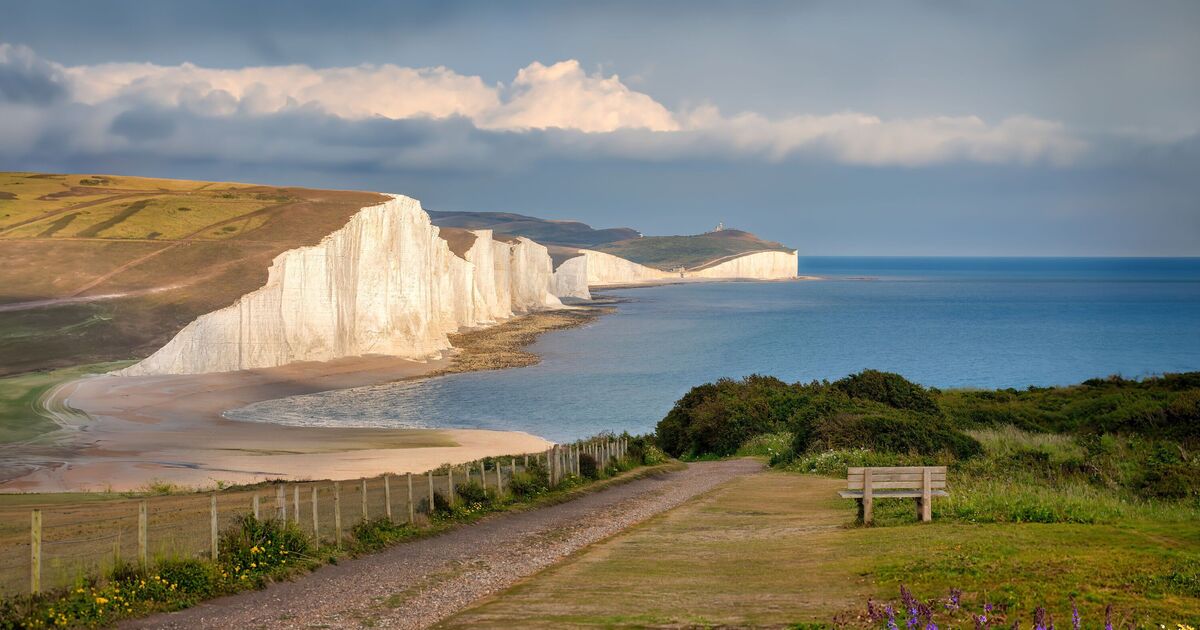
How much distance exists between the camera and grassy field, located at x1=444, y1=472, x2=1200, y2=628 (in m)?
10.7

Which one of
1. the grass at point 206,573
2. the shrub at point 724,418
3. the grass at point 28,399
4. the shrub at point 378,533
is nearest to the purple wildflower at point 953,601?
the grass at point 206,573

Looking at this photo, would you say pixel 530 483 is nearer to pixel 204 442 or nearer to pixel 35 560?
pixel 35 560

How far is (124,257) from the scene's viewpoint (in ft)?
249

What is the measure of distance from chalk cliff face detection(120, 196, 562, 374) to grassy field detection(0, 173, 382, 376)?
140 cm

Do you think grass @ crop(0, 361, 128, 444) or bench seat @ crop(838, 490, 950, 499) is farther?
grass @ crop(0, 361, 128, 444)

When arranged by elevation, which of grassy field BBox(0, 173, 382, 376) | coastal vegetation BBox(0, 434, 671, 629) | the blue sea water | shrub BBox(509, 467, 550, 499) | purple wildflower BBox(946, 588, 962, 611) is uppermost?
grassy field BBox(0, 173, 382, 376)

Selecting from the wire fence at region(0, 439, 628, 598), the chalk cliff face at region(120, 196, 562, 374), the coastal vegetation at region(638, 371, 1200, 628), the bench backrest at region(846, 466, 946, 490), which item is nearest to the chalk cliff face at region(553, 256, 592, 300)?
the chalk cliff face at region(120, 196, 562, 374)

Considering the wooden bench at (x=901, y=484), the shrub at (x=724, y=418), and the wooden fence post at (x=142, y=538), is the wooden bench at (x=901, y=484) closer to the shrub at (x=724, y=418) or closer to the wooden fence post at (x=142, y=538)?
the wooden fence post at (x=142, y=538)

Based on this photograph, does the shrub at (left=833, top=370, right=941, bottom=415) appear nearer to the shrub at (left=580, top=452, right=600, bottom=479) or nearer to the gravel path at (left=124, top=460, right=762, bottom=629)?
the shrub at (left=580, top=452, right=600, bottom=479)

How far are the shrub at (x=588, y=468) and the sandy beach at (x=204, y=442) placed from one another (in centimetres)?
982

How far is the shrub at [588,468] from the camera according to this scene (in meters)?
28.1

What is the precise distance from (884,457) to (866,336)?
9376 centimetres

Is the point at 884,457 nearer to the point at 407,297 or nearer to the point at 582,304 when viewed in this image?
the point at 407,297

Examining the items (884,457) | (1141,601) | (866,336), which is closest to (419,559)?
(1141,601)
